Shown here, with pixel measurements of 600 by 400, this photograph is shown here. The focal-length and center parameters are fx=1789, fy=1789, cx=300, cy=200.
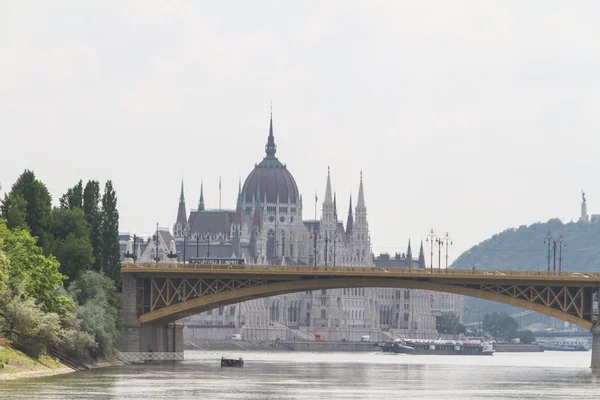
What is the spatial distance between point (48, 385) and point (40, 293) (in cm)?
1763

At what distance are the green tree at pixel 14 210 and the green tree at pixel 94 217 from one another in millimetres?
13573

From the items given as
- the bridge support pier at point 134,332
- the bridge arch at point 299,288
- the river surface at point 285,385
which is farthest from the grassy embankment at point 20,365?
the bridge arch at point 299,288

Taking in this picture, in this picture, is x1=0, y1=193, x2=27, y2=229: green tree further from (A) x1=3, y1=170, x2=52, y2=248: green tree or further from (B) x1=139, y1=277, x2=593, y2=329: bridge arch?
(B) x1=139, y1=277, x2=593, y2=329: bridge arch

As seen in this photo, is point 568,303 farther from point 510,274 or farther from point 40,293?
point 40,293

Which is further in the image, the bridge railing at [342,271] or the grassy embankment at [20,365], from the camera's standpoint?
the bridge railing at [342,271]

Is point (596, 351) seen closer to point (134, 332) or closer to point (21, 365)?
point (134, 332)

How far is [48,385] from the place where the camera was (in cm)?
10812

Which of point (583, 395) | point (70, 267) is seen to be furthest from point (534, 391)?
point (70, 267)

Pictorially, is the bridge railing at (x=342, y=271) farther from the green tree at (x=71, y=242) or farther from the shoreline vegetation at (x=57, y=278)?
the green tree at (x=71, y=242)

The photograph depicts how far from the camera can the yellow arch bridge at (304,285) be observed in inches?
6265

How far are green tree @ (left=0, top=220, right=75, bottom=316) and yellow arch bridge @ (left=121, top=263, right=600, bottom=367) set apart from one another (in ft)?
107

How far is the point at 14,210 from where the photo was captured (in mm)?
138875

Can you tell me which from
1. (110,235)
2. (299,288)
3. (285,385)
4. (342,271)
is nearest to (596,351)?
(342,271)

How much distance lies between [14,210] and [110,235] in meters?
22.0
